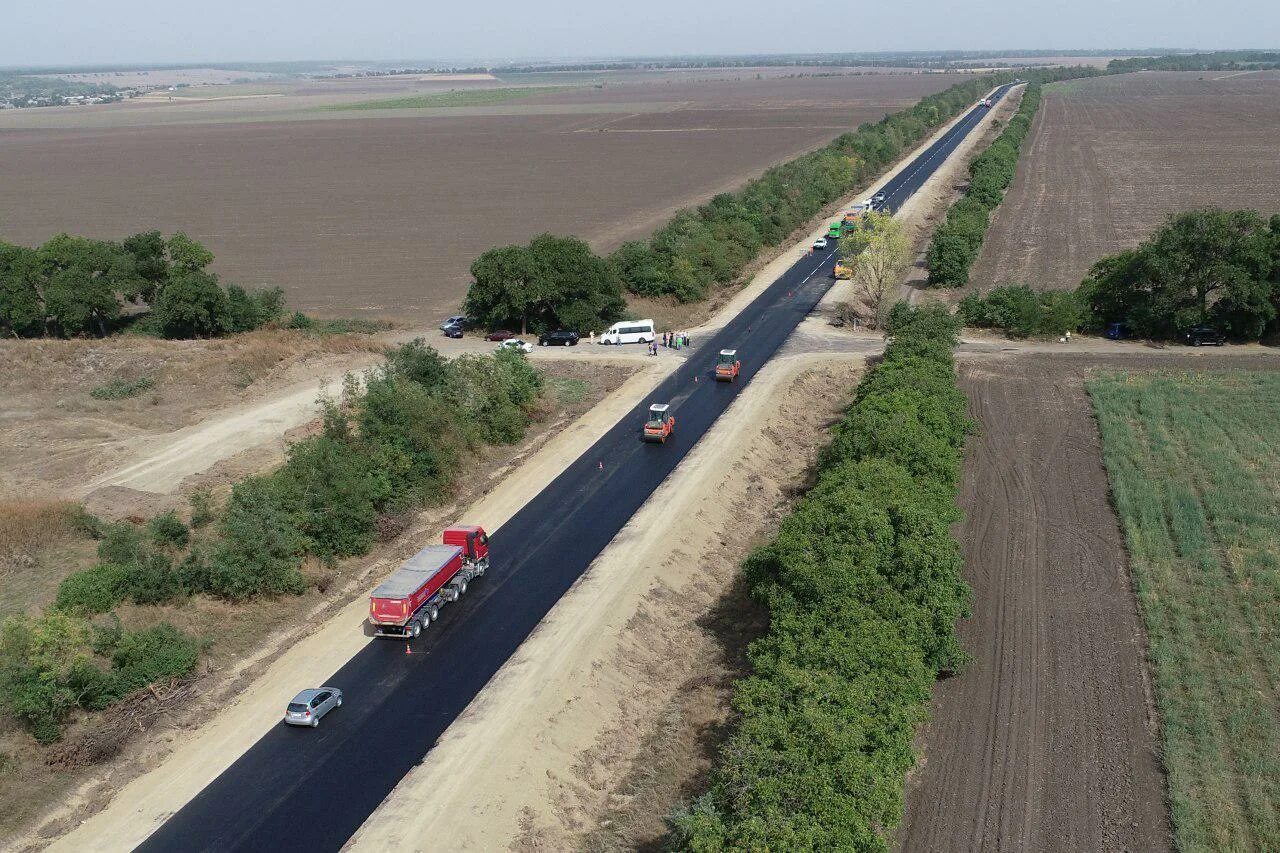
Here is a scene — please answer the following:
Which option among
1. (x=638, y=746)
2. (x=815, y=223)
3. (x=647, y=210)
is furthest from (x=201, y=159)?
(x=638, y=746)

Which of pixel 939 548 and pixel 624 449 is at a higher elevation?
pixel 939 548

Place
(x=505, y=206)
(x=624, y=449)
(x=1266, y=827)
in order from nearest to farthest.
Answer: (x=1266, y=827)
(x=624, y=449)
(x=505, y=206)

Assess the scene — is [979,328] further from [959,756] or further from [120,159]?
[120,159]

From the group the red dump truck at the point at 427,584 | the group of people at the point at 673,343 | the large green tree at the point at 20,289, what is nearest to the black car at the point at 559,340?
the group of people at the point at 673,343

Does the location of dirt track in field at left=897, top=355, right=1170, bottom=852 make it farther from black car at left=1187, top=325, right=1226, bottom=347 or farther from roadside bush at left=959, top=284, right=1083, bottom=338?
black car at left=1187, top=325, right=1226, bottom=347

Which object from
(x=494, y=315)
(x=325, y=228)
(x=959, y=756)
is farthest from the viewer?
(x=325, y=228)

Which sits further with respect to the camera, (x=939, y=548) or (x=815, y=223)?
(x=815, y=223)

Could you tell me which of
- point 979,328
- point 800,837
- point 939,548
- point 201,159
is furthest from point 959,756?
point 201,159

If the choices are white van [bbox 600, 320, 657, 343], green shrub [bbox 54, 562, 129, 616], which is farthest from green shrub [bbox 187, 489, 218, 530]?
white van [bbox 600, 320, 657, 343]
